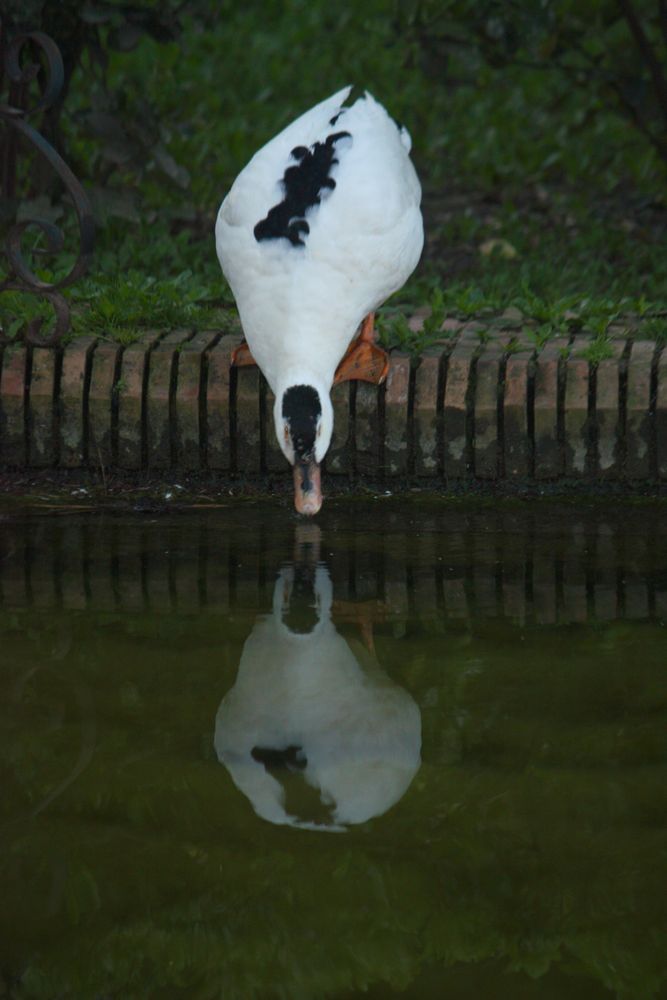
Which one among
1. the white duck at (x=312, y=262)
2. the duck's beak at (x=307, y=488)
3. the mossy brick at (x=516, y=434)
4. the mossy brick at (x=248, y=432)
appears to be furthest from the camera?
the mossy brick at (x=248, y=432)

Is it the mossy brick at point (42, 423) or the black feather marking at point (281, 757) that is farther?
the mossy brick at point (42, 423)

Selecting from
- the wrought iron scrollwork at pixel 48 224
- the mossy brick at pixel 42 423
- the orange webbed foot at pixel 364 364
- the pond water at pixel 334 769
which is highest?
the wrought iron scrollwork at pixel 48 224

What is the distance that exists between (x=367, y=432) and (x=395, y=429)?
94mm

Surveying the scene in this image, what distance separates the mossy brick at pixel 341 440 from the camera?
4980 millimetres

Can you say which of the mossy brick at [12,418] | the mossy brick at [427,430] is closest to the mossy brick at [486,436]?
the mossy brick at [427,430]

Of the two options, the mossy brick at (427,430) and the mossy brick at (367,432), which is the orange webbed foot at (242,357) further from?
the mossy brick at (427,430)

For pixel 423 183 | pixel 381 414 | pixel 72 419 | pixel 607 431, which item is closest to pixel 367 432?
pixel 381 414

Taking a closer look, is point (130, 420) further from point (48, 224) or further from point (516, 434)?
point (516, 434)

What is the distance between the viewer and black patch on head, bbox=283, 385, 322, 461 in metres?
4.37

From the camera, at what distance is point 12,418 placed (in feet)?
16.6

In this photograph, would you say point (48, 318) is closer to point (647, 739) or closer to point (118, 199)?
point (118, 199)

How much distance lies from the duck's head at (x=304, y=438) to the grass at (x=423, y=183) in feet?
2.79

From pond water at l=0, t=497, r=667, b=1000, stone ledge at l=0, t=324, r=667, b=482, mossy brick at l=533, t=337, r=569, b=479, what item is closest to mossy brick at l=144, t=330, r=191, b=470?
stone ledge at l=0, t=324, r=667, b=482

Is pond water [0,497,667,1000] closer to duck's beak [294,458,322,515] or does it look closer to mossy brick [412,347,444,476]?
duck's beak [294,458,322,515]
